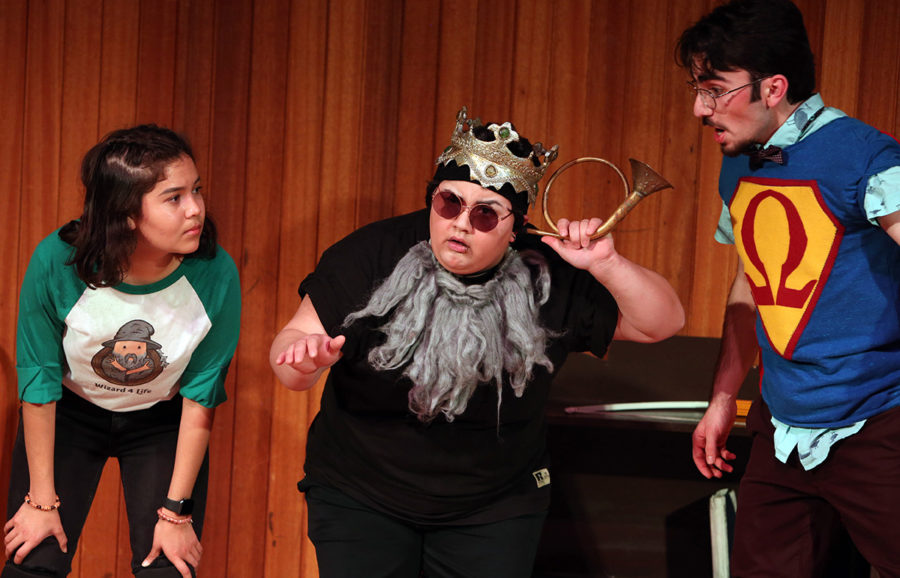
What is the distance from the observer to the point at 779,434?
2139 millimetres

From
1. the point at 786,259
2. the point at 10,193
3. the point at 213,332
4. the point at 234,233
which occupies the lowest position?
the point at 213,332

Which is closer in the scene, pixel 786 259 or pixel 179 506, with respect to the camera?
pixel 786 259

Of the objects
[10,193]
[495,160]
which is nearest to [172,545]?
[495,160]

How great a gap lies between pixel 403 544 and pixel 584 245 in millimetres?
881

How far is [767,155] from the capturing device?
2094 millimetres

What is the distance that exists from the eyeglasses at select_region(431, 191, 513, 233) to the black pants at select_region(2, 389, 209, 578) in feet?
3.52

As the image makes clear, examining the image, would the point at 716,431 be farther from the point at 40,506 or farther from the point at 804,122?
the point at 40,506

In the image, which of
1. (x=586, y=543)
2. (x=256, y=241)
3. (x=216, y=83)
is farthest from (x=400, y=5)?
(x=586, y=543)

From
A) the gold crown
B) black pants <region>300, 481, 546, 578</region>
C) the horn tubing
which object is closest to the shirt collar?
the horn tubing

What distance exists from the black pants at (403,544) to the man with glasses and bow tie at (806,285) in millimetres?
607

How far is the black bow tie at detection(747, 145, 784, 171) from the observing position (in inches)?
82.0

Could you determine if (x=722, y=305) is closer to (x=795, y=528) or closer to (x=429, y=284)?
(x=795, y=528)

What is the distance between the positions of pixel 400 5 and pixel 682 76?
3.64 ft

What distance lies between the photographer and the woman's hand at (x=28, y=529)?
2.38 metres
